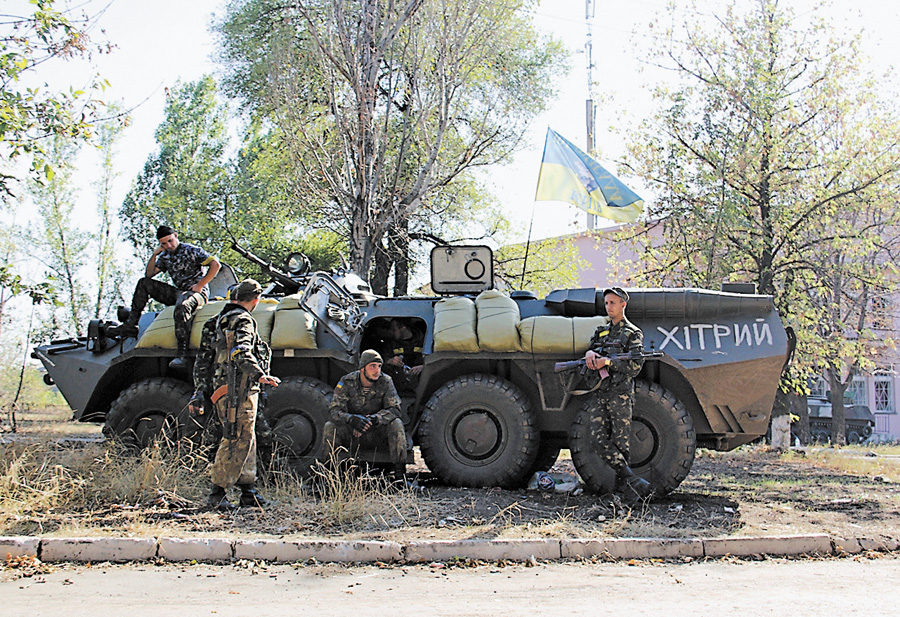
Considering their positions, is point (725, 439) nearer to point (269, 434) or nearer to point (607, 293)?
point (607, 293)

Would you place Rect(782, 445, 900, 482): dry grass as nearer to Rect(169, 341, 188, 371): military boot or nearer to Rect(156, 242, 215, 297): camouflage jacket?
Rect(169, 341, 188, 371): military boot

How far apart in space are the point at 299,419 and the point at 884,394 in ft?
87.9

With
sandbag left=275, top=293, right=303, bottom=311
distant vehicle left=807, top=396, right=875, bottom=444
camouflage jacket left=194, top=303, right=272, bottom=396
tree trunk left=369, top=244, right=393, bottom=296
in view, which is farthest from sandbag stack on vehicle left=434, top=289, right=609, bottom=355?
distant vehicle left=807, top=396, right=875, bottom=444

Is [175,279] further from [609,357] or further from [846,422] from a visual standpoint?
[846,422]

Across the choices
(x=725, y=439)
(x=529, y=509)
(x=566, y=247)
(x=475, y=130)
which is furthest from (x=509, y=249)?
(x=529, y=509)

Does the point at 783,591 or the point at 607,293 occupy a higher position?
the point at 607,293

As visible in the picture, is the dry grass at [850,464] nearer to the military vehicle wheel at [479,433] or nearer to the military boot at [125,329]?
the military vehicle wheel at [479,433]

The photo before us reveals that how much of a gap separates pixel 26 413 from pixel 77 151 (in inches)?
341

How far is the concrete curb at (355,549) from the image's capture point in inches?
212

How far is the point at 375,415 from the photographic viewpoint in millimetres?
7844

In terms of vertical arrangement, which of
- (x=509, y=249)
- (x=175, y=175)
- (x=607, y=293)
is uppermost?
(x=175, y=175)

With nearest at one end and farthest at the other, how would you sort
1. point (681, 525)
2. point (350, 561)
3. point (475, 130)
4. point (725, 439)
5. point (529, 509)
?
point (350, 561), point (681, 525), point (529, 509), point (725, 439), point (475, 130)

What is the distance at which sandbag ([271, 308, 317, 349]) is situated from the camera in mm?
8555

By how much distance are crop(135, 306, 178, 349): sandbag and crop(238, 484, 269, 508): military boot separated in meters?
2.49
